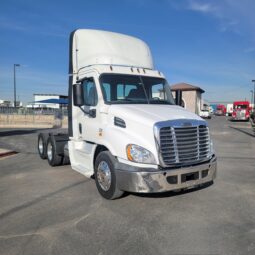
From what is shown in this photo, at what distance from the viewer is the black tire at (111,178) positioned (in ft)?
17.7

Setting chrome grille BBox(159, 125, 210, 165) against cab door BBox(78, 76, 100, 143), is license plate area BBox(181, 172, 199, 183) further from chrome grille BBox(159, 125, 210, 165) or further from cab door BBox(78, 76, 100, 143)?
cab door BBox(78, 76, 100, 143)

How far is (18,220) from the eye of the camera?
4715mm

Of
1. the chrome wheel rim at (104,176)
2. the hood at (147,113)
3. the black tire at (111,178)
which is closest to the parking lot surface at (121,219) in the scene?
the black tire at (111,178)

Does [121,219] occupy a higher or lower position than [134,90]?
lower

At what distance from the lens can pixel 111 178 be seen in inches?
215

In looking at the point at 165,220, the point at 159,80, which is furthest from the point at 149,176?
the point at 159,80

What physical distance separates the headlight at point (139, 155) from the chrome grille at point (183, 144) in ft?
0.73

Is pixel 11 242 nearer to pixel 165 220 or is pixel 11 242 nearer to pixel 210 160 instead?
pixel 165 220

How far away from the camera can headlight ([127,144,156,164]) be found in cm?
502

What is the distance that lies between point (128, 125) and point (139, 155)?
63 centimetres

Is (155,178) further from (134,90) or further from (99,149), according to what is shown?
(134,90)

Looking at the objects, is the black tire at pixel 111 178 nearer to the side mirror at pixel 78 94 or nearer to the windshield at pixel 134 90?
the windshield at pixel 134 90

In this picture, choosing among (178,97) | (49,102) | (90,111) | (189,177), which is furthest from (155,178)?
(49,102)

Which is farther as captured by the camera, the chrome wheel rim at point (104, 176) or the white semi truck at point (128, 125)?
the chrome wheel rim at point (104, 176)
